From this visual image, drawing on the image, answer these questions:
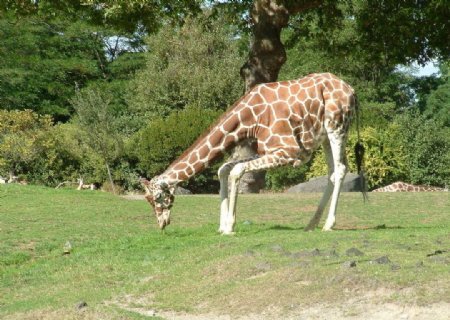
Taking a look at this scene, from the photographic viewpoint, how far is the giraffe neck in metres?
13.2

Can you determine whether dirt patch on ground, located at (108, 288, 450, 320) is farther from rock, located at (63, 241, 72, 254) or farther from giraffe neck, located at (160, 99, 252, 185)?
rock, located at (63, 241, 72, 254)

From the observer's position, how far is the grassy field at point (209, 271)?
8195mm

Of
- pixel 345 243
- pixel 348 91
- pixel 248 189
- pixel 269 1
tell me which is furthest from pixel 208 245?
pixel 248 189

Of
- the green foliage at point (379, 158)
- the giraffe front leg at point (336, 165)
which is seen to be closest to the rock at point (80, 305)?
the giraffe front leg at point (336, 165)

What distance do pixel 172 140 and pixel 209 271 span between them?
24.3 metres

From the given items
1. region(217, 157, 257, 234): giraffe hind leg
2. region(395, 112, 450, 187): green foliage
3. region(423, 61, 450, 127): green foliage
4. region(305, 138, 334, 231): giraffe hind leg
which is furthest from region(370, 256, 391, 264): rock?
region(423, 61, 450, 127): green foliage

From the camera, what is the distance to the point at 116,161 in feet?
118

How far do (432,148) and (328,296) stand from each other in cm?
3032

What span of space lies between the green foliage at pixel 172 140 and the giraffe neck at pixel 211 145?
1985 cm

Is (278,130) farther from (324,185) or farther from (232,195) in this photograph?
(324,185)

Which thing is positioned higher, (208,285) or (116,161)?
(116,161)

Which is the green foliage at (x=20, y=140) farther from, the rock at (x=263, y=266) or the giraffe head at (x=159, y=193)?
the rock at (x=263, y=266)

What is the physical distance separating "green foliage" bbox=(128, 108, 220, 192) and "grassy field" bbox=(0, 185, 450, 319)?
1682 centimetres

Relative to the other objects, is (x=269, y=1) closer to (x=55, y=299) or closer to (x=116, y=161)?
(x=55, y=299)
